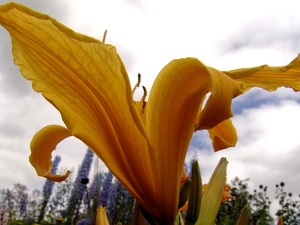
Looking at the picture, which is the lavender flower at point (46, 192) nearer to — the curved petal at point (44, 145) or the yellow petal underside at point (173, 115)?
the curved petal at point (44, 145)

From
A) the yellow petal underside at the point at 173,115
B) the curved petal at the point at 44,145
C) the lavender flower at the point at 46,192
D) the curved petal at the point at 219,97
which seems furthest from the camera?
the lavender flower at the point at 46,192

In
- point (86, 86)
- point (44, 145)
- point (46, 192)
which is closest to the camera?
point (86, 86)

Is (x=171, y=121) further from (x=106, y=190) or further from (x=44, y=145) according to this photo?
(x=106, y=190)

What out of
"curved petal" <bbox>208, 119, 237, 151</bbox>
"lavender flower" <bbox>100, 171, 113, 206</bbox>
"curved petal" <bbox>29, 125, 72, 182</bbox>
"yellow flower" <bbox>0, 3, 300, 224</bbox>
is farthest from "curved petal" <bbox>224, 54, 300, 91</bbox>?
"lavender flower" <bbox>100, 171, 113, 206</bbox>

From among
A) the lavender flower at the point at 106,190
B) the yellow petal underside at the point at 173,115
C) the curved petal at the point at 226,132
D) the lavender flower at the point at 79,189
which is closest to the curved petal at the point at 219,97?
the yellow petal underside at the point at 173,115

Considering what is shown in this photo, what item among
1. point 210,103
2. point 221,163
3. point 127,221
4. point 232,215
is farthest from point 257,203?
point 210,103

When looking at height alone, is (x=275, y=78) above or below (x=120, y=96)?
above

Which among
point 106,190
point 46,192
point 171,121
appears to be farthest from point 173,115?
point 46,192

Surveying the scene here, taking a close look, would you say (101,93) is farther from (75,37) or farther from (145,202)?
(145,202)
